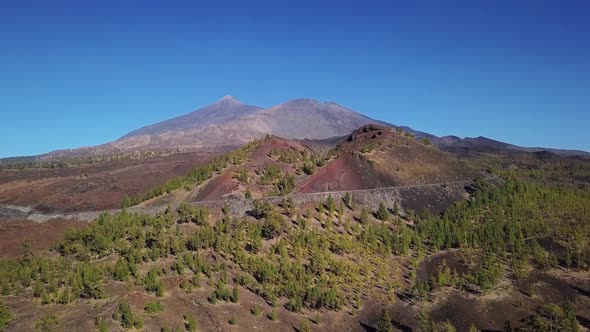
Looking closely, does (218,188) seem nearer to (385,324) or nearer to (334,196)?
(334,196)

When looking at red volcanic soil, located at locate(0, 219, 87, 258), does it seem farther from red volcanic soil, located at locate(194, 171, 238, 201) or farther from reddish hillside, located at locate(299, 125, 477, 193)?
reddish hillside, located at locate(299, 125, 477, 193)

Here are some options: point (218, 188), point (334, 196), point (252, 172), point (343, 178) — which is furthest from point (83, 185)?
point (334, 196)

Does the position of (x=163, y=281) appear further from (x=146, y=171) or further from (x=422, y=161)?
(x=146, y=171)

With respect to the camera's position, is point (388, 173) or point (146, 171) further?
point (146, 171)

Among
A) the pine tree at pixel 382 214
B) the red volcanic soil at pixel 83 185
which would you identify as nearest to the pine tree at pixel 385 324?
the pine tree at pixel 382 214

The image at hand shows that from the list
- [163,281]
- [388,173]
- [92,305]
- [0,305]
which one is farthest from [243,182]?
[0,305]

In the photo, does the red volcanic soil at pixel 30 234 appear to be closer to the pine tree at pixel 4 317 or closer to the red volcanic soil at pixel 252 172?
the pine tree at pixel 4 317

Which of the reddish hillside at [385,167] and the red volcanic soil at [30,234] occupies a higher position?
the reddish hillside at [385,167]
